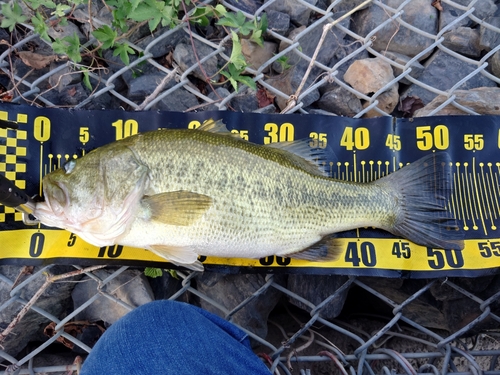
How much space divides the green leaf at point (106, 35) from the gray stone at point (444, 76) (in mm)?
2202

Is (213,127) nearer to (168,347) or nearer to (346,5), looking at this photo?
(168,347)

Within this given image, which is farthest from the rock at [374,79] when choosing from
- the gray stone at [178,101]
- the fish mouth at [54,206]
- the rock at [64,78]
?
the fish mouth at [54,206]

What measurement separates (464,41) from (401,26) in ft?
1.70

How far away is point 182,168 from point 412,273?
5.10 ft

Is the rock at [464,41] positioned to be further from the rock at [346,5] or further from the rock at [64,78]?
the rock at [64,78]

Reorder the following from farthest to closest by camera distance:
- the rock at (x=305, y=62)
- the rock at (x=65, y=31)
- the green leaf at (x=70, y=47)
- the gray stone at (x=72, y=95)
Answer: the rock at (x=305, y=62) → the rock at (x=65, y=31) → the gray stone at (x=72, y=95) → the green leaf at (x=70, y=47)

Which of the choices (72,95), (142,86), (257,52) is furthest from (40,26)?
(257,52)

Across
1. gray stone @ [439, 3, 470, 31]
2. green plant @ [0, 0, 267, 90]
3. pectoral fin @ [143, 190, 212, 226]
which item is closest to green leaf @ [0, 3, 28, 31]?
green plant @ [0, 0, 267, 90]

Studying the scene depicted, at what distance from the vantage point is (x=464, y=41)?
319 centimetres

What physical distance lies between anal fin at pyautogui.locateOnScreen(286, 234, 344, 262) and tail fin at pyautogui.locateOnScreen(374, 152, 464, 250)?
382mm

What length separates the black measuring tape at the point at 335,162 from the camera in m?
2.46

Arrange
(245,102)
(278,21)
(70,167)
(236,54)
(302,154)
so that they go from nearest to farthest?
(70,167) < (302,154) < (236,54) < (245,102) < (278,21)

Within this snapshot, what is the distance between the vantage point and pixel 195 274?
260 cm

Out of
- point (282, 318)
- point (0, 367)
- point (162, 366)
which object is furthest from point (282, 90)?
point (0, 367)
